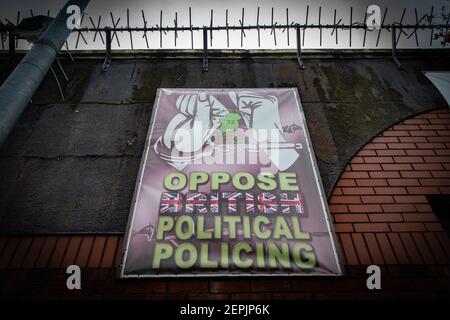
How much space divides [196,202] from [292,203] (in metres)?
1.19

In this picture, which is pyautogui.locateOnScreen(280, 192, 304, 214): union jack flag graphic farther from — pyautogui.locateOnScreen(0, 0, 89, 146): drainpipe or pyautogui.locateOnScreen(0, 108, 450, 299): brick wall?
pyautogui.locateOnScreen(0, 0, 89, 146): drainpipe

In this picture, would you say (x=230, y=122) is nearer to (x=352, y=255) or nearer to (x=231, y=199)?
(x=231, y=199)

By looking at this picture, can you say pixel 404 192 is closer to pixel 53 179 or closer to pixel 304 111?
pixel 304 111

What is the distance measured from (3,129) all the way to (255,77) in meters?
3.96

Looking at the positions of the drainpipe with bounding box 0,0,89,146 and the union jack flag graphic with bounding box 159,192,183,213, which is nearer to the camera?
the union jack flag graphic with bounding box 159,192,183,213

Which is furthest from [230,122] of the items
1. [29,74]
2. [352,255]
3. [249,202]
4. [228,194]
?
[29,74]

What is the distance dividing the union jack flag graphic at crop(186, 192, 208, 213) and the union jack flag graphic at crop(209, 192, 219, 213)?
6cm

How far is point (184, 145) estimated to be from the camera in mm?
4348

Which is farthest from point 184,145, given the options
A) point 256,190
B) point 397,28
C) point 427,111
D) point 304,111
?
point 397,28

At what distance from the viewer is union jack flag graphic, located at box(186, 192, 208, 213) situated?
363 centimetres

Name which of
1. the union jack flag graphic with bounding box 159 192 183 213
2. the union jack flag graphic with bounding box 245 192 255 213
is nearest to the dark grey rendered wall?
the union jack flag graphic with bounding box 159 192 183 213

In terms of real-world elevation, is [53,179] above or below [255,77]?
below

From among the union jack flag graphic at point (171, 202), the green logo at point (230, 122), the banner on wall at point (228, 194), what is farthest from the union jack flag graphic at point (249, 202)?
the green logo at point (230, 122)

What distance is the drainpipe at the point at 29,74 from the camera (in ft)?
12.2
